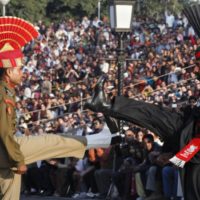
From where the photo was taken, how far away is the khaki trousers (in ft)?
31.7

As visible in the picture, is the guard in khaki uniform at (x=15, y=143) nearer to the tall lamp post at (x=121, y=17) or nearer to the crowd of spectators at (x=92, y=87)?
the crowd of spectators at (x=92, y=87)

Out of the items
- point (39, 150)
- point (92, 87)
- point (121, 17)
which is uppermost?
point (121, 17)

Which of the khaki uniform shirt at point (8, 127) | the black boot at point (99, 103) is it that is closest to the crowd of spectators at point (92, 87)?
the black boot at point (99, 103)

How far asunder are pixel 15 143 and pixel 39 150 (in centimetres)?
38

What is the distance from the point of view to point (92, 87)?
19.0m

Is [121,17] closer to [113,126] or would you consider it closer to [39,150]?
[39,150]

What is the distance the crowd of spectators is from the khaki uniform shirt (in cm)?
127

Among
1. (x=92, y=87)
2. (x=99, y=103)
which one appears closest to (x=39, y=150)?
(x=99, y=103)

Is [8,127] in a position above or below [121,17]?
below

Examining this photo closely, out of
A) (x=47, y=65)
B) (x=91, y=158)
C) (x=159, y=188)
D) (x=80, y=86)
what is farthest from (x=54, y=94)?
(x=159, y=188)

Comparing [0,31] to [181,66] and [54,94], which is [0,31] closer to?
[181,66]

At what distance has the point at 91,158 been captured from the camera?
1766cm

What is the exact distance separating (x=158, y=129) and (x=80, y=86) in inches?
711

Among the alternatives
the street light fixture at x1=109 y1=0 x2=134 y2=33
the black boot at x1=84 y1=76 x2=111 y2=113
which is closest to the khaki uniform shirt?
the black boot at x1=84 y1=76 x2=111 y2=113
